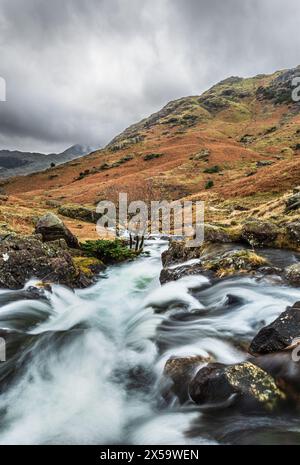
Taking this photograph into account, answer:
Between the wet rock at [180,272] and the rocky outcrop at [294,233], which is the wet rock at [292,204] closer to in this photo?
the rocky outcrop at [294,233]

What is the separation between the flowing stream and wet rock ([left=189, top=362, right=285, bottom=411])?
25 cm

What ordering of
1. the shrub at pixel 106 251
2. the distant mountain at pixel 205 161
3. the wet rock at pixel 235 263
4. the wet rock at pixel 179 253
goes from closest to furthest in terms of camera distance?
the wet rock at pixel 235 263 → the wet rock at pixel 179 253 → the shrub at pixel 106 251 → the distant mountain at pixel 205 161

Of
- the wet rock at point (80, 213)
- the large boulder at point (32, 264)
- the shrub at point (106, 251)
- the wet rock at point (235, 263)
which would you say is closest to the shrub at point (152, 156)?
the wet rock at point (80, 213)

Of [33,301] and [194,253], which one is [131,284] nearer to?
[194,253]

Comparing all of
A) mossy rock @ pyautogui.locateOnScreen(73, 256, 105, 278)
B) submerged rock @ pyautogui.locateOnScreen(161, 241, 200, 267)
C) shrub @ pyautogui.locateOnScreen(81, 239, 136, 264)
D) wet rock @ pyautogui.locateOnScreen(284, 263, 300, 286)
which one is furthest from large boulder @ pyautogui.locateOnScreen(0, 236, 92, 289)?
wet rock @ pyautogui.locateOnScreen(284, 263, 300, 286)

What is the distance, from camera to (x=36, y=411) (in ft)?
24.2

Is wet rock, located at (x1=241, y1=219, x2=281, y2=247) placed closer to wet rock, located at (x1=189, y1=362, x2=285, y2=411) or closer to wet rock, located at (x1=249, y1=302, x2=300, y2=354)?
wet rock, located at (x1=249, y1=302, x2=300, y2=354)

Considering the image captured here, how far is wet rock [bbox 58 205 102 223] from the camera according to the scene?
4782cm

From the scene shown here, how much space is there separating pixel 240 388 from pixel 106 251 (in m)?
16.9

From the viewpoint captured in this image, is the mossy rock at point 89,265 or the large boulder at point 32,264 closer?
the large boulder at point 32,264

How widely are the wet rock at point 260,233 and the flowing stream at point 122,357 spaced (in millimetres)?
4180

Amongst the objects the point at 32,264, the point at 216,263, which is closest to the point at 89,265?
the point at 32,264

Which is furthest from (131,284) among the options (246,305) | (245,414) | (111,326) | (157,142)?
(157,142)

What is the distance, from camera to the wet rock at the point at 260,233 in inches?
653
